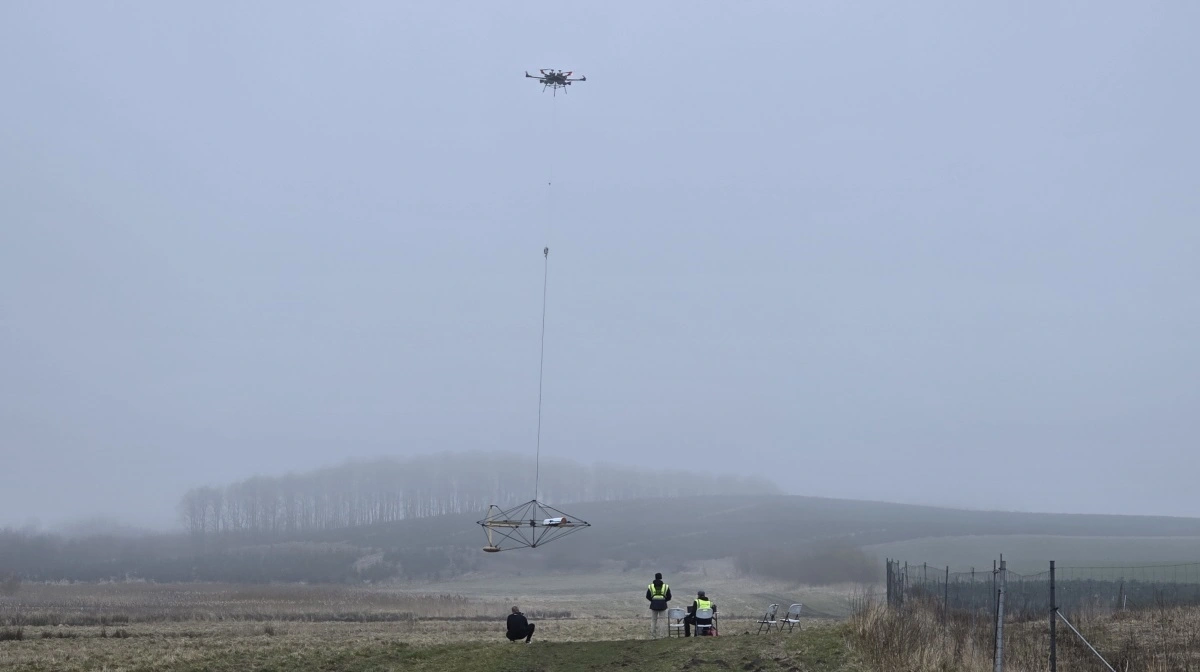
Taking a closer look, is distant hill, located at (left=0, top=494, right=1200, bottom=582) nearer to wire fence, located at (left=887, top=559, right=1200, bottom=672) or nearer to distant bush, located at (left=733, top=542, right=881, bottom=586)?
distant bush, located at (left=733, top=542, right=881, bottom=586)

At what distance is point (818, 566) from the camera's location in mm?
83875

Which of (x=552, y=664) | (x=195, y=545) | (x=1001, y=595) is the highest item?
(x=1001, y=595)

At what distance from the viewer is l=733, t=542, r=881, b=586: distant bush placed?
3216 inches

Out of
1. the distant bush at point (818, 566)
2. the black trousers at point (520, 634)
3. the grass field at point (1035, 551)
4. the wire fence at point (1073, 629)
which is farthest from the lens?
the grass field at point (1035, 551)

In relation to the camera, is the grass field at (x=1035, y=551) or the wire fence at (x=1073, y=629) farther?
the grass field at (x=1035, y=551)

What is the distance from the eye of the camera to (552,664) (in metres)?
25.1

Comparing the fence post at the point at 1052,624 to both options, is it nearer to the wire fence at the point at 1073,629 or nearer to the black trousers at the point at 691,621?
the wire fence at the point at 1073,629

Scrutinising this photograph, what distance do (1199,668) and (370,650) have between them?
2033cm

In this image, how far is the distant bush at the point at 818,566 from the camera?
81688 millimetres

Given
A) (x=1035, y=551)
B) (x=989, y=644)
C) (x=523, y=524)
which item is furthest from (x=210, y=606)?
(x=1035, y=551)

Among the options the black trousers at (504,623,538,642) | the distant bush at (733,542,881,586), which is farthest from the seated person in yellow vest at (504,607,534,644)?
the distant bush at (733,542,881,586)

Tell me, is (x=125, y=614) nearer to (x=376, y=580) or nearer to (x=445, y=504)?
(x=376, y=580)

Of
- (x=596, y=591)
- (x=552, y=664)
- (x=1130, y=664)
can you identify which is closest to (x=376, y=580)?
(x=596, y=591)

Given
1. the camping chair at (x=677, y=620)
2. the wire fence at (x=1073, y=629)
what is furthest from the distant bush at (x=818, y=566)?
the camping chair at (x=677, y=620)
